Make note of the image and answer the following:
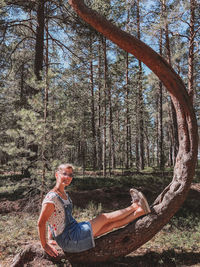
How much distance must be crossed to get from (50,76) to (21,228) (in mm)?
4100

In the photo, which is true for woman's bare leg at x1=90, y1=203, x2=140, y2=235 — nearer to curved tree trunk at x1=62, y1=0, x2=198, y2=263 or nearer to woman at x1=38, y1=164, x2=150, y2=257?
woman at x1=38, y1=164, x2=150, y2=257

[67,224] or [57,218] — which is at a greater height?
[57,218]

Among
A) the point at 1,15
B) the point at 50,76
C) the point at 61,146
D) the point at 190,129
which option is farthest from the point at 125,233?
the point at 1,15

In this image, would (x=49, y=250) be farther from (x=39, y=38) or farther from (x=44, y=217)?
(x=39, y=38)

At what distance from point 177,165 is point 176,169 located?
0.26 ft

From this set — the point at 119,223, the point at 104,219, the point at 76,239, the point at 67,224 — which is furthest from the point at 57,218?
the point at 119,223

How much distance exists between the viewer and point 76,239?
2777mm

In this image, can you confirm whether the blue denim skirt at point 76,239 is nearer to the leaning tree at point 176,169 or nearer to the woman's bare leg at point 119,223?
the woman's bare leg at point 119,223

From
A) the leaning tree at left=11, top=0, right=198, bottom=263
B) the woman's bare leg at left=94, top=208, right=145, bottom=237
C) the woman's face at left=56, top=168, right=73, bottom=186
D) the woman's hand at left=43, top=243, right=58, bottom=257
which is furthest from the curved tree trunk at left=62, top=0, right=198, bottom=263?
the woman's face at left=56, top=168, right=73, bottom=186

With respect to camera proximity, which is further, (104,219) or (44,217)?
(104,219)

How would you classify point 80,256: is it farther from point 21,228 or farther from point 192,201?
point 192,201

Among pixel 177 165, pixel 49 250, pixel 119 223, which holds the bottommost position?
pixel 49 250

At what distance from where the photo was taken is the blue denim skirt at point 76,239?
9.11 ft

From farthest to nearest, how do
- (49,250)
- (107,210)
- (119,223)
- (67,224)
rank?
(107,210) → (119,223) → (67,224) → (49,250)
